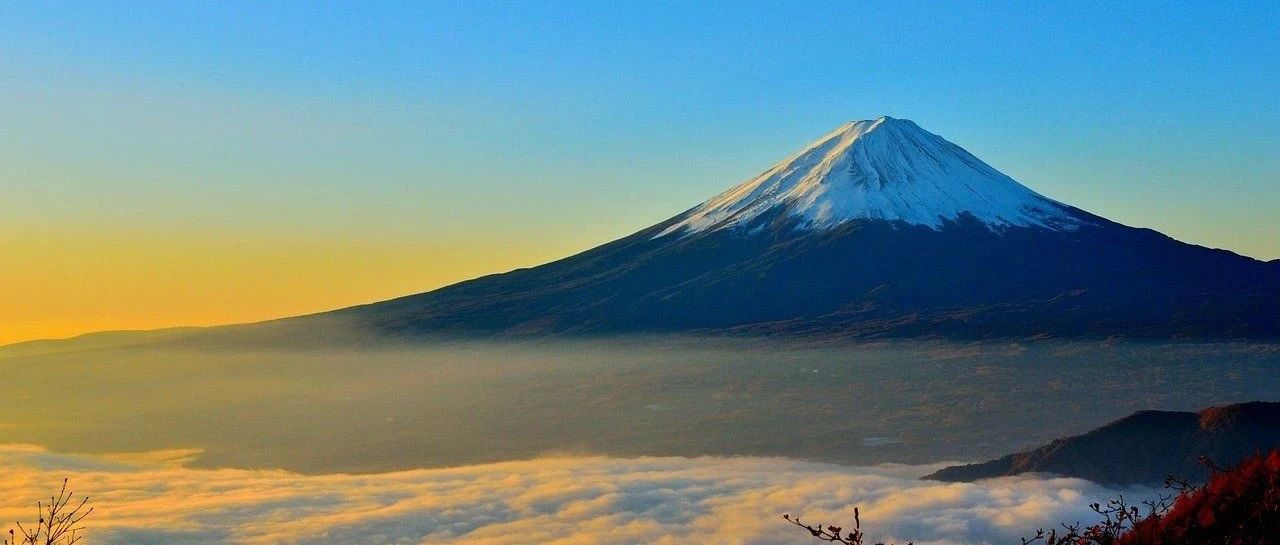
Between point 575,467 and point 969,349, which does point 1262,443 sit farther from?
point 969,349

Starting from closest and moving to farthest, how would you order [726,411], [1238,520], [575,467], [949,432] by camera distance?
[1238,520] → [575,467] → [949,432] → [726,411]

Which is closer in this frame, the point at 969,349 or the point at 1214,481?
the point at 1214,481

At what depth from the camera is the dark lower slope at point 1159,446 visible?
79.8 metres

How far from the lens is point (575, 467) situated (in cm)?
15038

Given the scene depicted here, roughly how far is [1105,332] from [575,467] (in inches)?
3624

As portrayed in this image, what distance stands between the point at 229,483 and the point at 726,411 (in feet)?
241

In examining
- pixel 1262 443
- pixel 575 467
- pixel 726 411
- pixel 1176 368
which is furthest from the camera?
pixel 726 411

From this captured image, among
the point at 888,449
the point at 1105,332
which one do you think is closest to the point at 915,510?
the point at 888,449

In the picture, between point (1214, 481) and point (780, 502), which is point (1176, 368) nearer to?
point (780, 502)

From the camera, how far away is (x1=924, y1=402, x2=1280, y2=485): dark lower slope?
7975cm

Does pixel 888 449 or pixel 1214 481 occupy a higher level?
pixel 1214 481

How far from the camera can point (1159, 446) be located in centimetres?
8750

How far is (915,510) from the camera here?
102m

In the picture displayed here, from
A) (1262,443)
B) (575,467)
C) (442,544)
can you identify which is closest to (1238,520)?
(1262,443)
